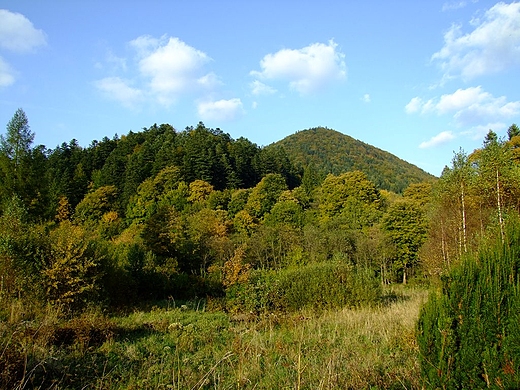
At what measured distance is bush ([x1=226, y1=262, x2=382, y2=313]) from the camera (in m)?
13.1

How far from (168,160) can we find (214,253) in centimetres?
3083

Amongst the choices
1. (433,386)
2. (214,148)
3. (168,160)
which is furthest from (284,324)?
(214,148)

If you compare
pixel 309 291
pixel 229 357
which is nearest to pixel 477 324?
pixel 229 357

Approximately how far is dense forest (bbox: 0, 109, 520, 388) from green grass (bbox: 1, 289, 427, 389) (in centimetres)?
31

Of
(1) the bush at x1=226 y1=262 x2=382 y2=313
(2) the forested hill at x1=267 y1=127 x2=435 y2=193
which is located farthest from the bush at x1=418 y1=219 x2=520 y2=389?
(2) the forested hill at x1=267 y1=127 x2=435 y2=193

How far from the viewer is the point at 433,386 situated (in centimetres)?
356

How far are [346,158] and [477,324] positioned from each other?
102 meters

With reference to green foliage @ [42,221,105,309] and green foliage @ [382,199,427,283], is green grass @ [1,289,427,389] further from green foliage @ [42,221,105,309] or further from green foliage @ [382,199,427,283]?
green foliage @ [382,199,427,283]

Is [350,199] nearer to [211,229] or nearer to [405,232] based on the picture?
[405,232]

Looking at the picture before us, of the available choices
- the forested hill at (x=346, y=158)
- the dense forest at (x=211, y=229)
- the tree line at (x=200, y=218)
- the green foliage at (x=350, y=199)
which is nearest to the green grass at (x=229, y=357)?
the dense forest at (x=211, y=229)

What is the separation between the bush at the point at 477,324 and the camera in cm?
326

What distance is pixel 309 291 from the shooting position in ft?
43.6

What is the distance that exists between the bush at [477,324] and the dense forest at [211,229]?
2.5 inches

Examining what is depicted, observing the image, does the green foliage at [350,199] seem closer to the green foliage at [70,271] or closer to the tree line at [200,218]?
the tree line at [200,218]
